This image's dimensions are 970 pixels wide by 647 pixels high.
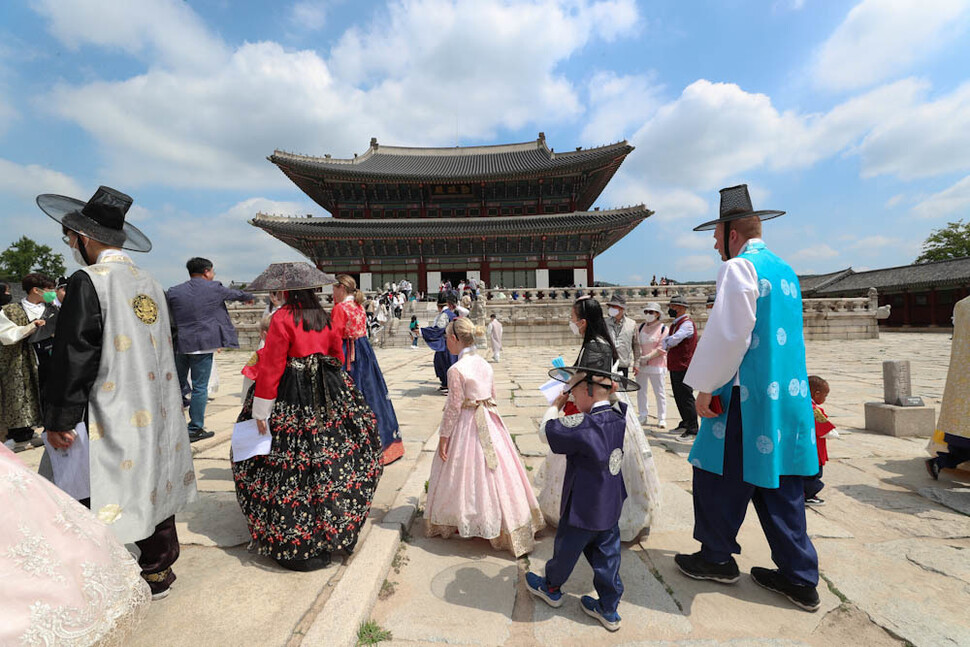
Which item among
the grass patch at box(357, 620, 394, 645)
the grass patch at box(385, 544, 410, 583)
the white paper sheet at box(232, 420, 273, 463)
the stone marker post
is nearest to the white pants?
the stone marker post

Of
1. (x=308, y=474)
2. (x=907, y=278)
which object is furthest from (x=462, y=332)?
(x=907, y=278)

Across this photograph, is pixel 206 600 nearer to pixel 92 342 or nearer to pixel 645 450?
pixel 92 342

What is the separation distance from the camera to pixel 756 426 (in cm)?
208

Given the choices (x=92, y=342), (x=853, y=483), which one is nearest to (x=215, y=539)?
(x=92, y=342)

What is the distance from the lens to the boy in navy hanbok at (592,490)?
6.18ft

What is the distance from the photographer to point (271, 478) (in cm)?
238

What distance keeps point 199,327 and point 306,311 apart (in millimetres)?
2904

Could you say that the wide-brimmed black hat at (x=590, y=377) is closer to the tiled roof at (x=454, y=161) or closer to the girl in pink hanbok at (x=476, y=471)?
the girl in pink hanbok at (x=476, y=471)

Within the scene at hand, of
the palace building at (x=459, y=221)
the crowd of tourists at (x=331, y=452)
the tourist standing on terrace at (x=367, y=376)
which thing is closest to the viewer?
the crowd of tourists at (x=331, y=452)

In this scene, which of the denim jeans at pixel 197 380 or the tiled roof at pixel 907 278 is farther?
the tiled roof at pixel 907 278

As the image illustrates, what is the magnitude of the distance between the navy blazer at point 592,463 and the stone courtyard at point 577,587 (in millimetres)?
533

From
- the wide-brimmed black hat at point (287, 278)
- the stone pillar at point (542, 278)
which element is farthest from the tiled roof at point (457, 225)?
the wide-brimmed black hat at point (287, 278)

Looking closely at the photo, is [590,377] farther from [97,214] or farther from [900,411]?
[900,411]

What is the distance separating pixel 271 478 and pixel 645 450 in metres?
2.28
